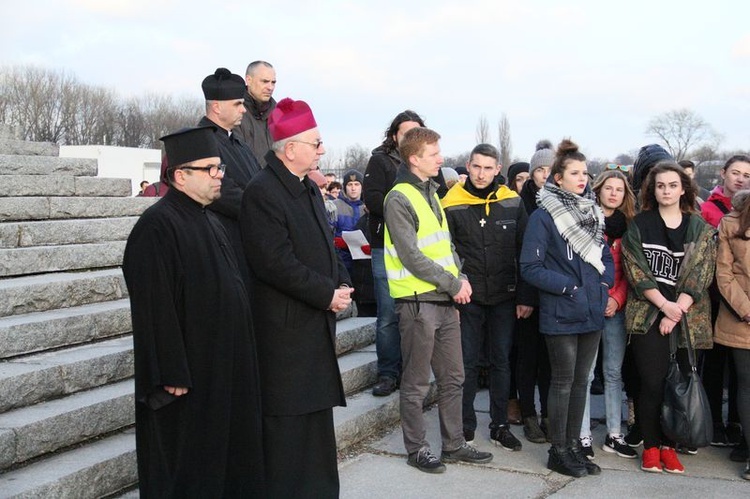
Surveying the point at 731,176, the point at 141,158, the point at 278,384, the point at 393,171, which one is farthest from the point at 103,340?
the point at 141,158

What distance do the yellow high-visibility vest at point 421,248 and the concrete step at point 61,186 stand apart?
348 centimetres

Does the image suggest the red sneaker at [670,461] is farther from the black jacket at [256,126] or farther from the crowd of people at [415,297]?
the black jacket at [256,126]

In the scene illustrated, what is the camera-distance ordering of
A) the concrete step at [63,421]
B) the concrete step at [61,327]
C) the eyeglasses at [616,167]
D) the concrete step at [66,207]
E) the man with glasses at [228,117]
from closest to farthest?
the concrete step at [63,421], the concrete step at [61,327], the man with glasses at [228,117], the eyeglasses at [616,167], the concrete step at [66,207]

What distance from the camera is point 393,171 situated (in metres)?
6.52

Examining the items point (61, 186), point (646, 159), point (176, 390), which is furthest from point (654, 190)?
point (61, 186)

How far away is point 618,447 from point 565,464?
2.16 ft

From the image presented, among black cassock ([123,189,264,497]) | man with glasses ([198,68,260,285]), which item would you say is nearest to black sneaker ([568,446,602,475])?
black cassock ([123,189,264,497])

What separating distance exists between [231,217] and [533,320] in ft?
8.23

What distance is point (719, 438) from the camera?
20.4ft

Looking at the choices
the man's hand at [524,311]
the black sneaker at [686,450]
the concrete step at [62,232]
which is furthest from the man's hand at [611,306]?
the concrete step at [62,232]

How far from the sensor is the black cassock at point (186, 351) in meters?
3.67

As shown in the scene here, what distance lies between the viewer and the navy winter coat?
17.9ft

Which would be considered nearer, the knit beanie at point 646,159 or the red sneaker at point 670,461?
the red sneaker at point 670,461

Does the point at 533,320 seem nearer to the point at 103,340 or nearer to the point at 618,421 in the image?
the point at 618,421
